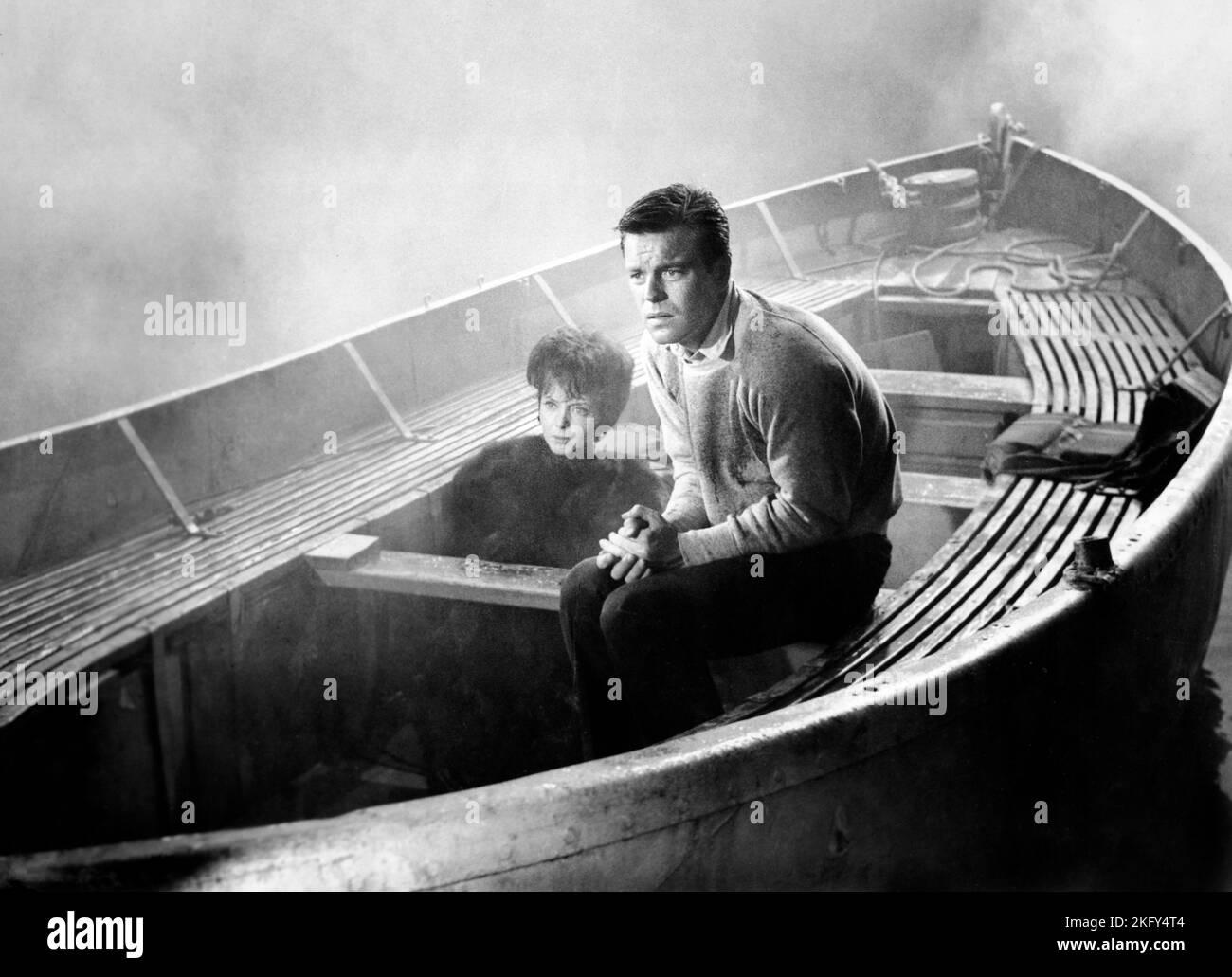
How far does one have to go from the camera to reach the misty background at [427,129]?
841 centimetres

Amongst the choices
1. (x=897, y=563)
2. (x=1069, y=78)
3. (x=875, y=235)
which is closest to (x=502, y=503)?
(x=897, y=563)

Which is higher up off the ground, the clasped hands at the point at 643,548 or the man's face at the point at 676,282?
the man's face at the point at 676,282

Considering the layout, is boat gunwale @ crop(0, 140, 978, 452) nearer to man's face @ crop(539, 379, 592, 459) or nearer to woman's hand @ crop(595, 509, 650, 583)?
man's face @ crop(539, 379, 592, 459)

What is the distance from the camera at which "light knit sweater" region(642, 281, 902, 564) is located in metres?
1.87

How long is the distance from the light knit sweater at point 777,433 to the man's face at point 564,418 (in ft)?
1.56

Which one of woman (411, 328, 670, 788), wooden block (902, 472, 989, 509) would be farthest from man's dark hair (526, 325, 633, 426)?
wooden block (902, 472, 989, 509)

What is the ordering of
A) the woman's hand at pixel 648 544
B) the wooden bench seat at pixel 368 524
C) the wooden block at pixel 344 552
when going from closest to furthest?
the woman's hand at pixel 648 544 < the wooden bench seat at pixel 368 524 < the wooden block at pixel 344 552

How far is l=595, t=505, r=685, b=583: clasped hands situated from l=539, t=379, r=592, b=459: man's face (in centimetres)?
61

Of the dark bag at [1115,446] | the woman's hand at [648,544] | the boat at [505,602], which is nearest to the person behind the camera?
the boat at [505,602]

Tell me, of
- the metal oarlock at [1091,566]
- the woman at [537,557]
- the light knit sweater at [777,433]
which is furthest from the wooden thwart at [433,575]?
the metal oarlock at [1091,566]

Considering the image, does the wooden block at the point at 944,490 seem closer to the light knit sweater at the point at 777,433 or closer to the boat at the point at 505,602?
the boat at the point at 505,602

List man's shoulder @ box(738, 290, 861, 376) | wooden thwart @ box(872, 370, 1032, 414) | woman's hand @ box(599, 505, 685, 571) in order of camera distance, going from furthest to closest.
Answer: wooden thwart @ box(872, 370, 1032, 414), woman's hand @ box(599, 505, 685, 571), man's shoulder @ box(738, 290, 861, 376)
